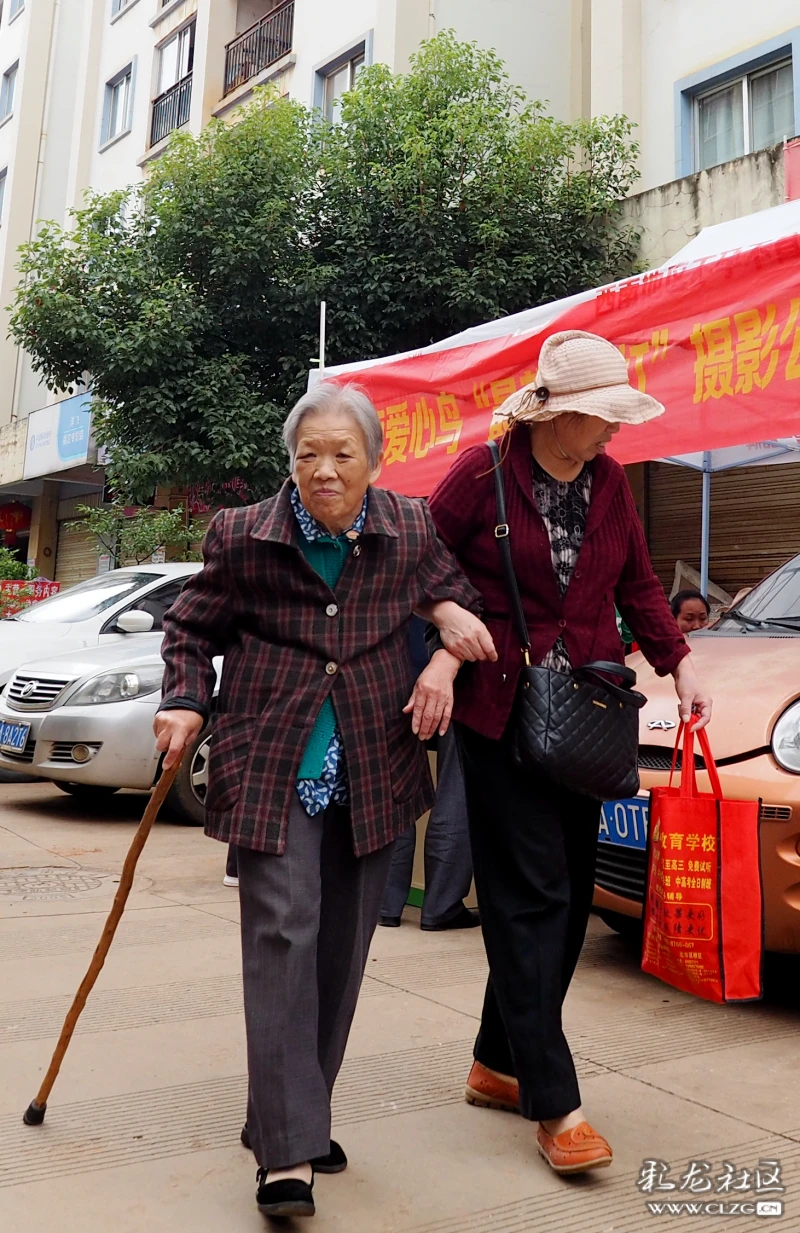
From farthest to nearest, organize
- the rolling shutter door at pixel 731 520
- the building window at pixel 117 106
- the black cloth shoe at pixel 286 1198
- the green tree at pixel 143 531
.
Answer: the building window at pixel 117 106 → the green tree at pixel 143 531 → the rolling shutter door at pixel 731 520 → the black cloth shoe at pixel 286 1198

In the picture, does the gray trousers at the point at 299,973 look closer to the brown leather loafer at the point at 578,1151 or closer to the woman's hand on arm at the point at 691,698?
the brown leather loafer at the point at 578,1151

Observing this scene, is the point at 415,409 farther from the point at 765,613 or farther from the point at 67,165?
the point at 67,165

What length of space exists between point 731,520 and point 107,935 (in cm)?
867

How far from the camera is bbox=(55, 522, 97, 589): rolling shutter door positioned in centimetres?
1967

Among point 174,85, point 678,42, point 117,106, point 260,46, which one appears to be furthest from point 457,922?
point 117,106

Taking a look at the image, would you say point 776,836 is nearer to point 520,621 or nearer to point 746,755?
point 746,755

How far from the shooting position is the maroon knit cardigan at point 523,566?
2436mm

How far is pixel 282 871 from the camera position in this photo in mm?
2148

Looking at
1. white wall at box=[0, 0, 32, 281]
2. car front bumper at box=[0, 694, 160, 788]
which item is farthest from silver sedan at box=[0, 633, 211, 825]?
white wall at box=[0, 0, 32, 281]

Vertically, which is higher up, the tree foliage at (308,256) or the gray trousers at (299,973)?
the tree foliage at (308,256)

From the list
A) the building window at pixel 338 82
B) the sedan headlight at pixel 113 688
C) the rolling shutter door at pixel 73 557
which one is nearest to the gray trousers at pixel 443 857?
the sedan headlight at pixel 113 688

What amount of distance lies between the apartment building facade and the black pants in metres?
10.4

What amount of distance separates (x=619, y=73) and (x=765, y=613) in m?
9.73

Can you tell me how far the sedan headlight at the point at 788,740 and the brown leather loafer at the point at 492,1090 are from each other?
1.24m
